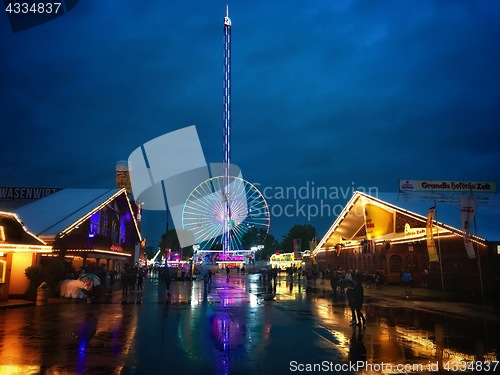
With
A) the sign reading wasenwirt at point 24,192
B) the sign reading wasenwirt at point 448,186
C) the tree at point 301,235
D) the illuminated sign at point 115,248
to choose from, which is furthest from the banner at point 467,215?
the tree at point 301,235

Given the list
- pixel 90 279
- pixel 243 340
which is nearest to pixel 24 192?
pixel 90 279

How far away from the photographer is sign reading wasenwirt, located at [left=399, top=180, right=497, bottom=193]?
25641 mm

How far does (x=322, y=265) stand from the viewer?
60375 mm

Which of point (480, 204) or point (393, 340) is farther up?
point (480, 204)

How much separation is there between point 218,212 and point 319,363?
56.4 meters

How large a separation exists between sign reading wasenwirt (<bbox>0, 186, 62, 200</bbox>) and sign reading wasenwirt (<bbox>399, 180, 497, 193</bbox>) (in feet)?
125

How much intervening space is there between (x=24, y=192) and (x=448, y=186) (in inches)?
1740

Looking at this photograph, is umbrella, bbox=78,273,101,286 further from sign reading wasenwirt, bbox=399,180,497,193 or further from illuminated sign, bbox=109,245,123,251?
sign reading wasenwirt, bbox=399,180,497,193

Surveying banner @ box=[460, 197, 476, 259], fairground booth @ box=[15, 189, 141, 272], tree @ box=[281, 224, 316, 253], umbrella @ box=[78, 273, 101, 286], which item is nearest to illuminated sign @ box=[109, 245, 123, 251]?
fairground booth @ box=[15, 189, 141, 272]

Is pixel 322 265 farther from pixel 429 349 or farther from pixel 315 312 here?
pixel 429 349

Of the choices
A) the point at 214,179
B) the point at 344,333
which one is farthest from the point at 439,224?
the point at 214,179

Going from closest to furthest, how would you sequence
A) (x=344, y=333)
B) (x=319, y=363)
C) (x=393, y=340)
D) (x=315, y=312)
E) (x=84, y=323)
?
(x=319, y=363)
(x=393, y=340)
(x=344, y=333)
(x=84, y=323)
(x=315, y=312)

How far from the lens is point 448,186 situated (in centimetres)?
2584

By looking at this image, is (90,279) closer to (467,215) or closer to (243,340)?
(243,340)
